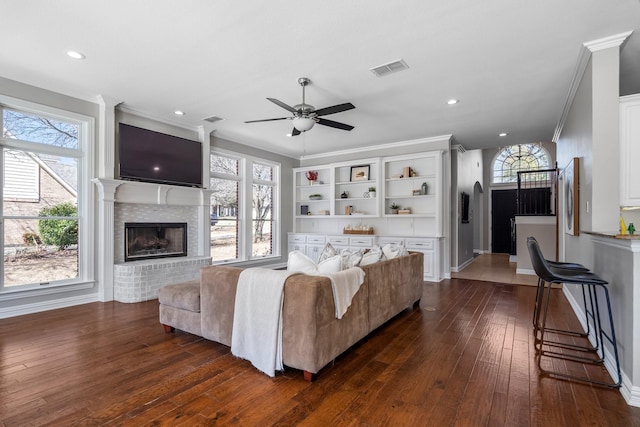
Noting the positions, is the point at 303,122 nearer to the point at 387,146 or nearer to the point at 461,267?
the point at 387,146

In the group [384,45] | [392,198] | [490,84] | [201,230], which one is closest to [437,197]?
[392,198]

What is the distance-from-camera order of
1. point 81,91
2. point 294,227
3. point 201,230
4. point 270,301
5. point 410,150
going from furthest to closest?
point 294,227 < point 410,150 < point 201,230 < point 81,91 < point 270,301

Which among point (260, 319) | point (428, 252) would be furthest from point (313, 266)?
point (428, 252)

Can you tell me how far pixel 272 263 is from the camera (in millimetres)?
7418

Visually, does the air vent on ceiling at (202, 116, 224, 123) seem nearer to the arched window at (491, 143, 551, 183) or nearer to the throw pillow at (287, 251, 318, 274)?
the throw pillow at (287, 251, 318, 274)

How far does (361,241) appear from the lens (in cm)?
675

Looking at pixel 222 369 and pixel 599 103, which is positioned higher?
pixel 599 103

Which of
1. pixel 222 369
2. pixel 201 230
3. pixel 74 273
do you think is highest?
pixel 201 230

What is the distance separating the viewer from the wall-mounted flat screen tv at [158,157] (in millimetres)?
4688

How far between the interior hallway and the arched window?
13.3 ft

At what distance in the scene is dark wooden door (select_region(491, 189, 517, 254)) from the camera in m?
10.8

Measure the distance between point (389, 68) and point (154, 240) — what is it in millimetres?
4343

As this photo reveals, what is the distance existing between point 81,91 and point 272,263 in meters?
4.75

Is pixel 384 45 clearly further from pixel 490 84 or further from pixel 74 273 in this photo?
pixel 74 273
